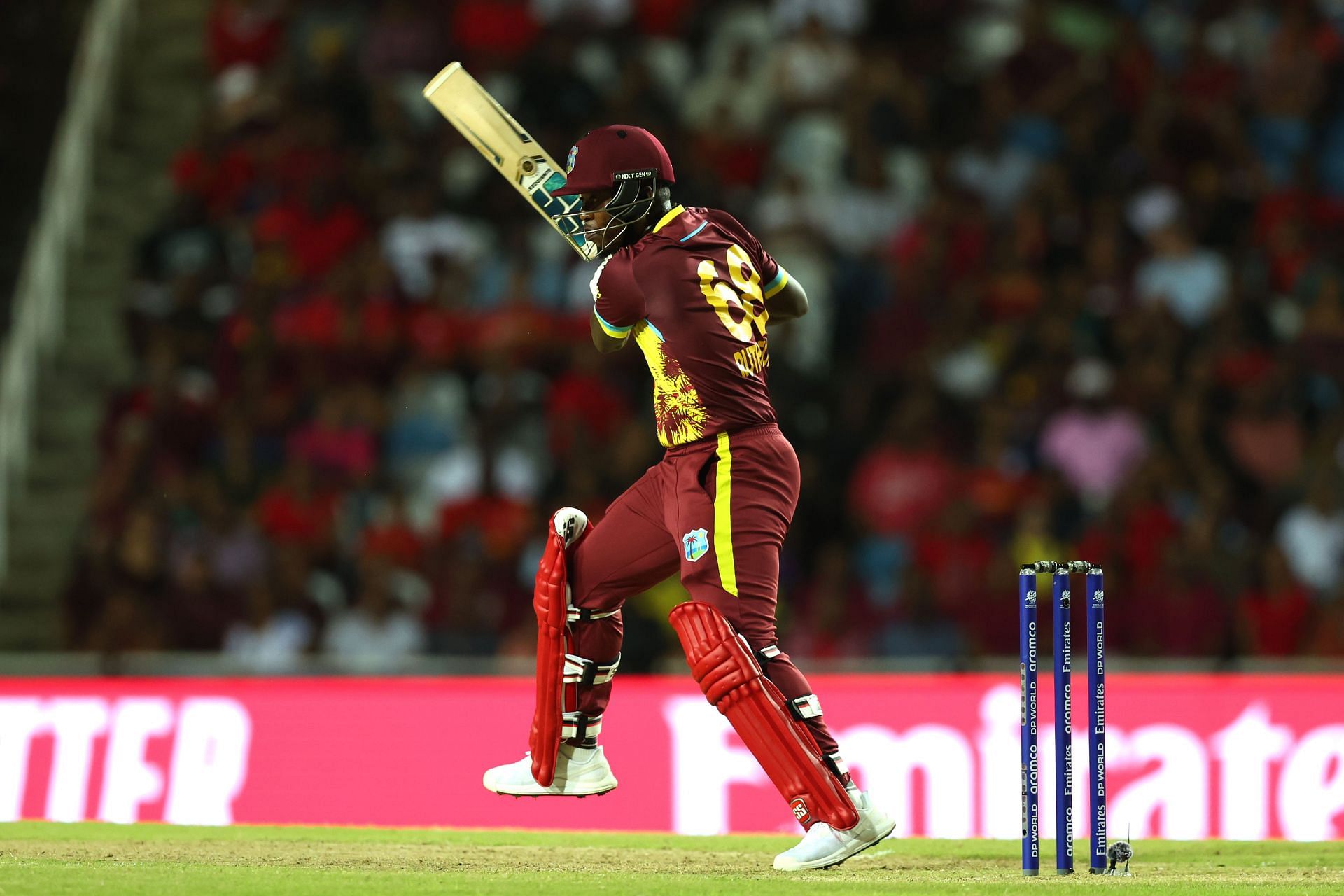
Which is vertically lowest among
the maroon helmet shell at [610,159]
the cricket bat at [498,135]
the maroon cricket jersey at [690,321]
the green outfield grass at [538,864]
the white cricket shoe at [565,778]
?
the green outfield grass at [538,864]

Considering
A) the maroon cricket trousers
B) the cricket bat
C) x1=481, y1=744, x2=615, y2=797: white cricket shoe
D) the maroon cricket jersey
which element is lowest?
x1=481, y1=744, x2=615, y2=797: white cricket shoe

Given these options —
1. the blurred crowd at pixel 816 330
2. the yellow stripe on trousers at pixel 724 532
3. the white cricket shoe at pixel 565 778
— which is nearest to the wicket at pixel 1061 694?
the yellow stripe on trousers at pixel 724 532

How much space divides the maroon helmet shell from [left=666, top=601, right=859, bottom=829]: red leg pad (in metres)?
1.40

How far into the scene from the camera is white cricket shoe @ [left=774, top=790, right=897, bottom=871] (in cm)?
634

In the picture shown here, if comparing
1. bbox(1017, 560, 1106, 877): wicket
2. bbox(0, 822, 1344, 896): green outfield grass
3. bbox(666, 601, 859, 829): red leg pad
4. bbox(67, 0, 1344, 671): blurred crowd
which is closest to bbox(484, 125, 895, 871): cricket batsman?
bbox(666, 601, 859, 829): red leg pad

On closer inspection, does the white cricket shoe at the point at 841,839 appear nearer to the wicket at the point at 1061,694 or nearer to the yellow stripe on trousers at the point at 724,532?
the wicket at the point at 1061,694

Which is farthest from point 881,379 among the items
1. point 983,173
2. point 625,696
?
point 625,696

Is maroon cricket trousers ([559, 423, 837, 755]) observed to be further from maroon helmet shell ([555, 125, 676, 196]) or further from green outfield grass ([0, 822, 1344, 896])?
maroon helmet shell ([555, 125, 676, 196])

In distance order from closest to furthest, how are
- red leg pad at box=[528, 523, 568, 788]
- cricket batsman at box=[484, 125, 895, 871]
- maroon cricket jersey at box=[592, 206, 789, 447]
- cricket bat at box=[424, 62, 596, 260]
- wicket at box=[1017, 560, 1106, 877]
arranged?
wicket at box=[1017, 560, 1106, 877]
cricket batsman at box=[484, 125, 895, 871]
maroon cricket jersey at box=[592, 206, 789, 447]
red leg pad at box=[528, 523, 568, 788]
cricket bat at box=[424, 62, 596, 260]

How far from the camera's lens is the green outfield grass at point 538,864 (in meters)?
6.01

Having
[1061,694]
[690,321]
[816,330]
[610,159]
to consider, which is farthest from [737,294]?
[816,330]

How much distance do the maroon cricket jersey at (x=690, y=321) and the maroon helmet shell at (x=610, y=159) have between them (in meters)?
0.20

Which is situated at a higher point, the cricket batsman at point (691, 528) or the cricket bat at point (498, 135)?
the cricket bat at point (498, 135)

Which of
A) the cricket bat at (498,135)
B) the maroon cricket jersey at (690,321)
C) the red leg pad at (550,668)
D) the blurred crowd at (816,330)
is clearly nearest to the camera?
the maroon cricket jersey at (690,321)
